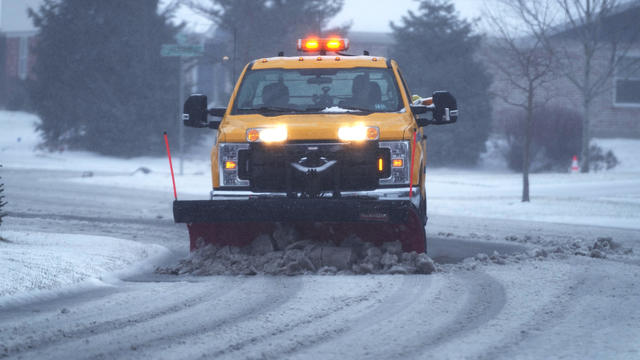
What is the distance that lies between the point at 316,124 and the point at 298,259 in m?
1.33

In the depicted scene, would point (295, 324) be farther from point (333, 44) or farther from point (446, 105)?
point (333, 44)

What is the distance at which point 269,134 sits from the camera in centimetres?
915

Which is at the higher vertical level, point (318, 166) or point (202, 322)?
point (318, 166)

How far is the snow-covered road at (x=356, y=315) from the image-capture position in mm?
5711

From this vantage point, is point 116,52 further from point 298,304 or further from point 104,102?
point 298,304

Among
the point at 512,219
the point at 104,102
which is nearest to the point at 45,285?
the point at 512,219

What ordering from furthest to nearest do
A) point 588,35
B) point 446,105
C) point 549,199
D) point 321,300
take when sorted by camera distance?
point 588,35, point 549,199, point 446,105, point 321,300

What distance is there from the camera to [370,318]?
6734 mm

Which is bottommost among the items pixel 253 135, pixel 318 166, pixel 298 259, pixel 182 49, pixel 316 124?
pixel 298 259

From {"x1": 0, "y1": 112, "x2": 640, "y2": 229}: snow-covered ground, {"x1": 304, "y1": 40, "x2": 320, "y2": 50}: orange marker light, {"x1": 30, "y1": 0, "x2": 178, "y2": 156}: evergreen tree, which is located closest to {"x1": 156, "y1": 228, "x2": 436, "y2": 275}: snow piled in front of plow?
{"x1": 304, "y1": 40, "x2": 320, "y2": 50}: orange marker light

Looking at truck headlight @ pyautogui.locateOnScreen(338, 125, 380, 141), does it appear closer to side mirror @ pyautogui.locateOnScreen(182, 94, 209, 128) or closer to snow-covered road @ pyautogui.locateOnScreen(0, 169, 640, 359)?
snow-covered road @ pyautogui.locateOnScreen(0, 169, 640, 359)

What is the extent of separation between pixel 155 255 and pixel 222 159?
2.09m

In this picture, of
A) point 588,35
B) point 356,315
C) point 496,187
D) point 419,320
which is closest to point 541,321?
point 419,320

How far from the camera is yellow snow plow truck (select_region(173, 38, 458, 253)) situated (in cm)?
870
